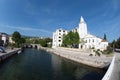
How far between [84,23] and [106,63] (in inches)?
2295

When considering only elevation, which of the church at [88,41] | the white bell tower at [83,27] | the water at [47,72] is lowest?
the water at [47,72]

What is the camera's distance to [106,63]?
35938 millimetres

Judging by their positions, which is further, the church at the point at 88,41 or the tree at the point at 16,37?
the tree at the point at 16,37

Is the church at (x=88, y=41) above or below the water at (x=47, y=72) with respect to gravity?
above

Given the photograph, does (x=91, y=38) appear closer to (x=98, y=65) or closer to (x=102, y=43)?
(x=102, y=43)

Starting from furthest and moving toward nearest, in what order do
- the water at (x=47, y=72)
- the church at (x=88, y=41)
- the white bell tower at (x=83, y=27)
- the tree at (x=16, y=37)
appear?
the tree at (x=16, y=37) < the white bell tower at (x=83, y=27) < the church at (x=88, y=41) < the water at (x=47, y=72)

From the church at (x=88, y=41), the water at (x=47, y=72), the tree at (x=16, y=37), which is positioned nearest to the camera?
the water at (x=47, y=72)

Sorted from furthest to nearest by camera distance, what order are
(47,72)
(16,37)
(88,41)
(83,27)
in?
(16,37) < (83,27) < (88,41) < (47,72)

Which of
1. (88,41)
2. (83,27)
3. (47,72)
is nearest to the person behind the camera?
(47,72)

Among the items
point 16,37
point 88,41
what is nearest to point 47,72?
point 88,41

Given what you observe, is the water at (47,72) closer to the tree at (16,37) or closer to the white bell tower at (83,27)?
the white bell tower at (83,27)

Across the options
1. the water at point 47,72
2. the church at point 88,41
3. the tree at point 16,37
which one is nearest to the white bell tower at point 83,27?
the church at point 88,41

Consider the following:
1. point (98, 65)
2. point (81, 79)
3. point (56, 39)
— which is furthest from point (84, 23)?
point (81, 79)

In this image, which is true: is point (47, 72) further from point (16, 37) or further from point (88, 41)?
point (16, 37)
